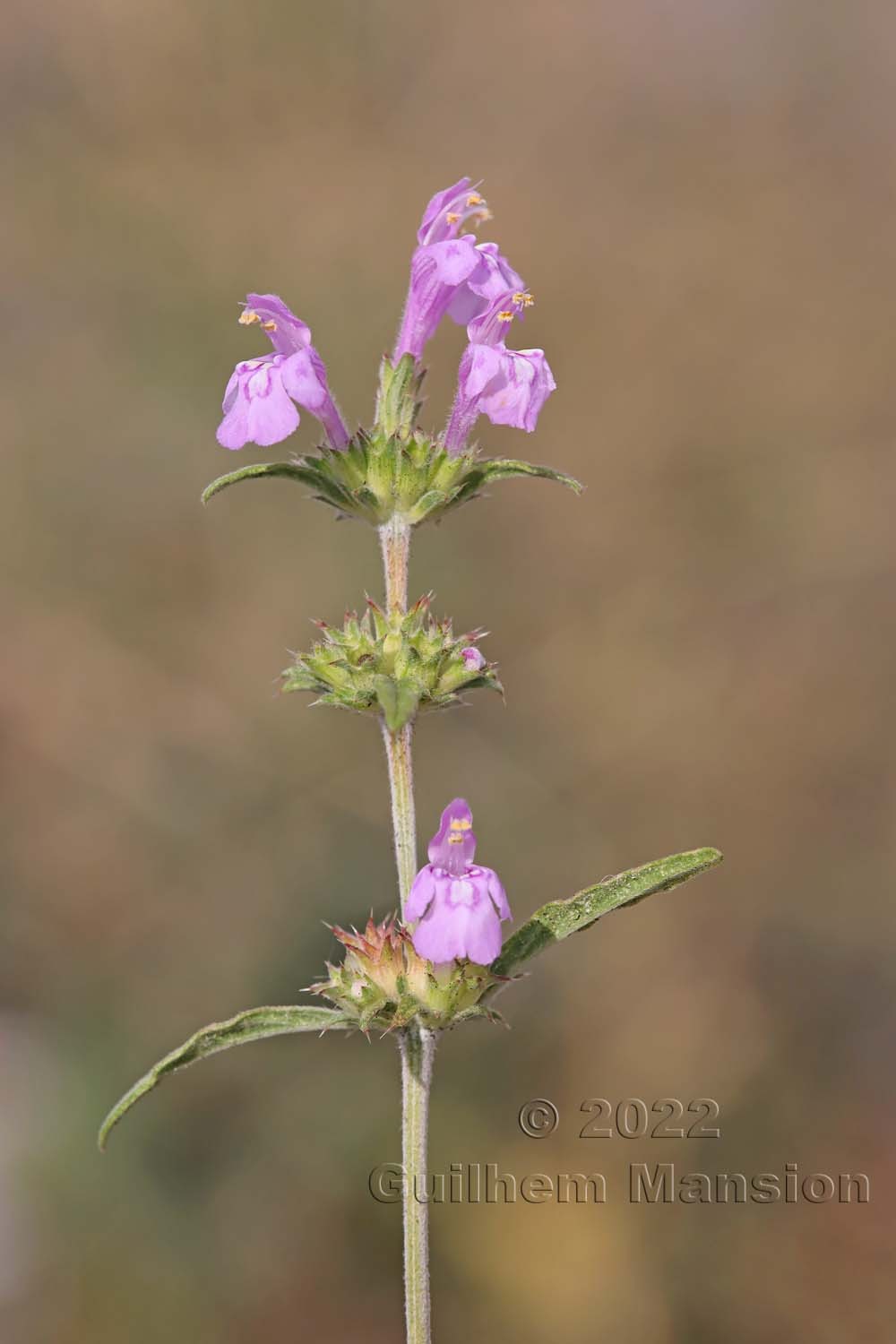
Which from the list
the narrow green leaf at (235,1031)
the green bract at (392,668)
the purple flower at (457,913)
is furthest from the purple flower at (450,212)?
the narrow green leaf at (235,1031)

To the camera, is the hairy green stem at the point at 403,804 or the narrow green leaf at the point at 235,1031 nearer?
the narrow green leaf at the point at 235,1031

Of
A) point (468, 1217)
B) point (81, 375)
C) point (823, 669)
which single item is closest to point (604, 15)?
point (81, 375)

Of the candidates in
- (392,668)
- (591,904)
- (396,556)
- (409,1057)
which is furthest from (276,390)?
(409,1057)

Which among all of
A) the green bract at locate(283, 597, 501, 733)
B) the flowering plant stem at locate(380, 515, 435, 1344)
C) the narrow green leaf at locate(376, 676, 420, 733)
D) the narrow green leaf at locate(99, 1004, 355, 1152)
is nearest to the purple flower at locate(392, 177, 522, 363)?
the flowering plant stem at locate(380, 515, 435, 1344)

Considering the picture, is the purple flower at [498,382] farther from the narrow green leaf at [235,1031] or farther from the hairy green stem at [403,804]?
the narrow green leaf at [235,1031]

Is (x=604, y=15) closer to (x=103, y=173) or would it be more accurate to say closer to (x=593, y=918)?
(x=103, y=173)

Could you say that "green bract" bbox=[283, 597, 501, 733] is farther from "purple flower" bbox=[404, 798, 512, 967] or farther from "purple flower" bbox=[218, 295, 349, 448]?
"purple flower" bbox=[218, 295, 349, 448]
